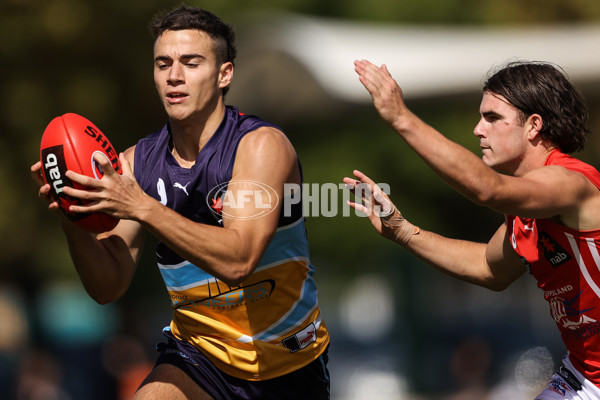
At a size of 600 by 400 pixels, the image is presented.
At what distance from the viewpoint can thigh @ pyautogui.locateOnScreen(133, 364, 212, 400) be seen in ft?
16.4

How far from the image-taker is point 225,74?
552 centimetres

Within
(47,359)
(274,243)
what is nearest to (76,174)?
(274,243)

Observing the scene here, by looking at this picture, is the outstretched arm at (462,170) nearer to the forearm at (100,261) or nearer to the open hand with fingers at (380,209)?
the open hand with fingers at (380,209)

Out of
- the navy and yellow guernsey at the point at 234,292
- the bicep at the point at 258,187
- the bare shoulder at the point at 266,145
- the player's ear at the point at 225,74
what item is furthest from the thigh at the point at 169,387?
the player's ear at the point at 225,74

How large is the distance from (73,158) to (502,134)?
2.40 metres

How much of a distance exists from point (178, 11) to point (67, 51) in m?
12.3

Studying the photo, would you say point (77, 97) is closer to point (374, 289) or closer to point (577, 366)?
point (374, 289)

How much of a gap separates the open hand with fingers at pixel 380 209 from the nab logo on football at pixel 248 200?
0.74 m

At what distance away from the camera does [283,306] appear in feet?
17.3

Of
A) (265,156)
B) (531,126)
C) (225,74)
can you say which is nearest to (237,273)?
(265,156)

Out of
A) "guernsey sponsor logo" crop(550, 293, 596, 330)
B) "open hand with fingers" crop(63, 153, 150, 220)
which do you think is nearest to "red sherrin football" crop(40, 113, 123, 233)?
"open hand with fingers" crop(63, 153, 150, 220)

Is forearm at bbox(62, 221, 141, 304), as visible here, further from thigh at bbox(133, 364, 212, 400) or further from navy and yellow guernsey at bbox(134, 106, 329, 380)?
thigh at bbox(133, 364, 212, 400)

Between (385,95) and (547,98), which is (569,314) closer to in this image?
A: (547,98)

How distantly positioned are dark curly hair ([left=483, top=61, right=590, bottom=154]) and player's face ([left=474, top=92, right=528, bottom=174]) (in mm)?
45
